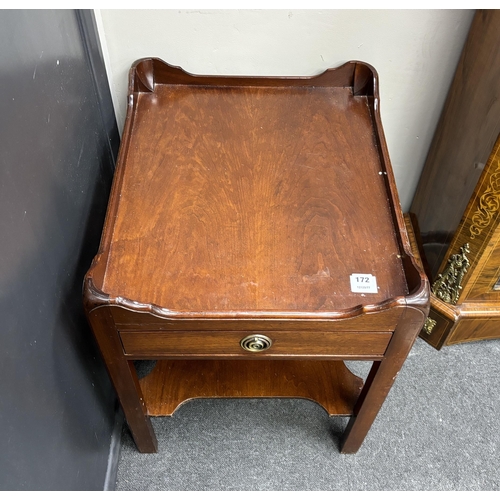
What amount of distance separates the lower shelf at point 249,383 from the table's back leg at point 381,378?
0.05 metres

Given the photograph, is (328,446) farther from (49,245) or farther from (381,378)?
(49,245)

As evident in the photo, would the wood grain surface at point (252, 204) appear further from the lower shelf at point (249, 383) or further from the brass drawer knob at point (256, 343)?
the lower shelf at point (249, 383)

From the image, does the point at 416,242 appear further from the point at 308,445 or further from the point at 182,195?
the point at 182,195

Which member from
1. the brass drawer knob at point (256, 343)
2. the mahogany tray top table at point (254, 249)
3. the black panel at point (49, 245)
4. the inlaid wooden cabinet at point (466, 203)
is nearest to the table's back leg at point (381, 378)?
the mahogany tray top table at point (254, 249)

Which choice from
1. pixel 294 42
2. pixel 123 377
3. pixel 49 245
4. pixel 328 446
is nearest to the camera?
pixel 49 245

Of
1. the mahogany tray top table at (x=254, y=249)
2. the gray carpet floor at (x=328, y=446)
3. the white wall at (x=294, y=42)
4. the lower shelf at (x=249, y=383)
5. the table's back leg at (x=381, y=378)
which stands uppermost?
the white wall at (x=294, y=42)

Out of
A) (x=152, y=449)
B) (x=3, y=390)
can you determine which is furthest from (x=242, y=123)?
(x=152, y=449)

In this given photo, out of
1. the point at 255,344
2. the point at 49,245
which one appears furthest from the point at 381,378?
the point at 49,245

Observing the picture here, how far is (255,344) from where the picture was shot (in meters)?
0.74

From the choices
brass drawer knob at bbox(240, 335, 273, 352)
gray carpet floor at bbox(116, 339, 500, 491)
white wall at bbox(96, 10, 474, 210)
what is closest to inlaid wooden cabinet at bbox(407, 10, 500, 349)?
white wall at bbox(96, 10, 474, 210)

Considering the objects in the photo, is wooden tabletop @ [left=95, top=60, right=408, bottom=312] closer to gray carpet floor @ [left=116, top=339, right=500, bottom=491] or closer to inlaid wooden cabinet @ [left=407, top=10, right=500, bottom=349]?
inlaid wooden cabinet @ [left=407, top=10, right=500, bottom=349]

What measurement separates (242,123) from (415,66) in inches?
15.1

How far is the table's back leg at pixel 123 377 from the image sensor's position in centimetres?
70

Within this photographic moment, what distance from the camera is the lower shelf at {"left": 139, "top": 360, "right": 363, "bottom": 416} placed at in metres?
1.02
